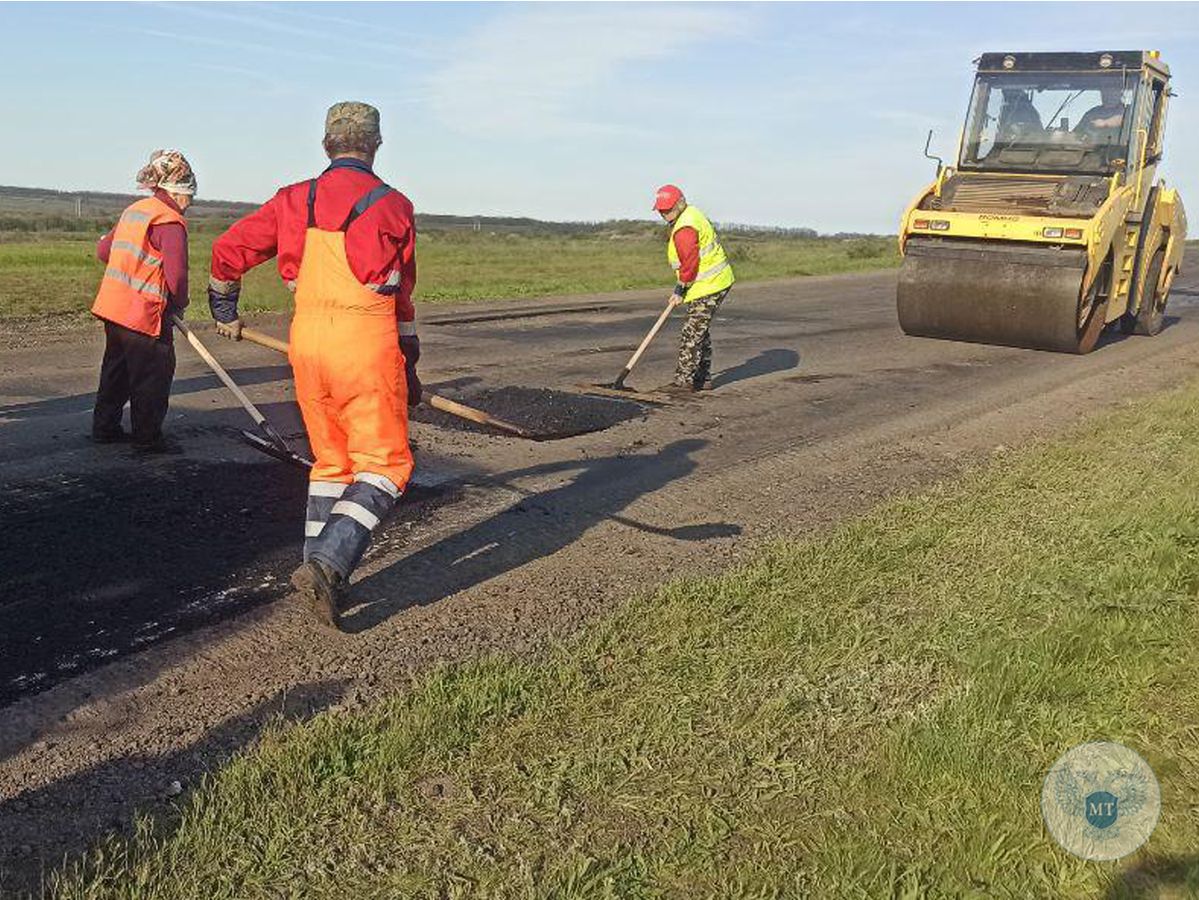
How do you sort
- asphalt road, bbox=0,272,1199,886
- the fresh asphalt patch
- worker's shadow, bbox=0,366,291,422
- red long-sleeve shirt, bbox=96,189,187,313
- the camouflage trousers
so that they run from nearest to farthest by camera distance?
asphalt road, bbox=0,272,1199,886 → red long-sleeve shirt, bbox=96,189,187,313 → worker's shadow, bbox=0,366,291,422 → the fresh asphalt patch → the camouflage trousers

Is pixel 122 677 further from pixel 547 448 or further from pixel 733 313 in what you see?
pixel 733 313

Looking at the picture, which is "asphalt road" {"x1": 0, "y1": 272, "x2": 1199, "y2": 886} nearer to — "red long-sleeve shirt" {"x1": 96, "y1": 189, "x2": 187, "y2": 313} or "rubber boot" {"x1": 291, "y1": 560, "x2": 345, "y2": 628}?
"rubber boot" {"x1": 291, "y1": 560, "x2": 345, "y2": 628}

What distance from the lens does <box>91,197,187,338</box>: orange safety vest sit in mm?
6449

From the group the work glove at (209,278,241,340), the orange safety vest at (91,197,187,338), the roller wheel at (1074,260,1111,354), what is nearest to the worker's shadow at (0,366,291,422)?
the orange safety vest at (91,197,187,338)

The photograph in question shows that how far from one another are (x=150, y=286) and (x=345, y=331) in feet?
10.0

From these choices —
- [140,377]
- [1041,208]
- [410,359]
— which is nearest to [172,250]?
[140,377]

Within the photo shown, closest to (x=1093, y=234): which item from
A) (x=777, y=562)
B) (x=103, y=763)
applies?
(x=777, y=562)

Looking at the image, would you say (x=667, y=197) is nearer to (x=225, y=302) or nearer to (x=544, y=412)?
(x=544, y=412)

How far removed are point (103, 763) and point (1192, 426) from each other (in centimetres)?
779

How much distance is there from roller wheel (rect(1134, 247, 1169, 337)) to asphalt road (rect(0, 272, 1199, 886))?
11.4ft

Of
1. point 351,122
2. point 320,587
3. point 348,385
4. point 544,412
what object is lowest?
point 320,587

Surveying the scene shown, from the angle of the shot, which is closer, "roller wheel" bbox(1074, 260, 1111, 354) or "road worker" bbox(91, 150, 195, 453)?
"road worker" bbox(91, 150, 195, 453)

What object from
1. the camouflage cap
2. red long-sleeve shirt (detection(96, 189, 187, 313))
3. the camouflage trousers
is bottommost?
the camouflage trousers

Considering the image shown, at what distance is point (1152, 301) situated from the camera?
15125 millimetres
